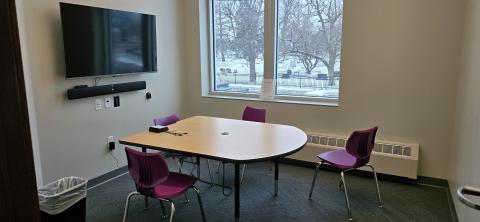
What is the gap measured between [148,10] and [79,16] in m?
1.10

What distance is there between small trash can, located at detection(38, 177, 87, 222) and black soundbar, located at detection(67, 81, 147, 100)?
39.5 inches

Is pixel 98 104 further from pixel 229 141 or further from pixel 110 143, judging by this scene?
pixel 229 141

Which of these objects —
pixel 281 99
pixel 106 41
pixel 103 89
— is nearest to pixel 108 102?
pixel 103 89

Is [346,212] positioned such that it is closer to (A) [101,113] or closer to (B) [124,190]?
(B) [124,190]

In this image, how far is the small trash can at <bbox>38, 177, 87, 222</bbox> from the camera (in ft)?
7.61

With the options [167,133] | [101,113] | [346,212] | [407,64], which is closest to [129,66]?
[101,113]

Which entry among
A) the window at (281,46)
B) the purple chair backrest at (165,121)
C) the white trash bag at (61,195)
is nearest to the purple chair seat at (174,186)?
the white trash bag at (61,195)

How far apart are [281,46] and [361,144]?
6.56 ft

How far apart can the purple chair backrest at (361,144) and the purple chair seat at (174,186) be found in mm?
1386

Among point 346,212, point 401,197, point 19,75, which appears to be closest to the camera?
point 19,75

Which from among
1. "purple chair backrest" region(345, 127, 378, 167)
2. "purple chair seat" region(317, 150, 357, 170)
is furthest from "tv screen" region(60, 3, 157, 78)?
"purple chair backrest" region(345, 127, 378, 167)

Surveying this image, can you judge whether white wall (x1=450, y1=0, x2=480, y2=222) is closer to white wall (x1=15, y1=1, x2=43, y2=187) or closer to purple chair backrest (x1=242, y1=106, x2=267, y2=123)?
purple chair backrest (x1=242, y1=106, x2=267, y2=123)

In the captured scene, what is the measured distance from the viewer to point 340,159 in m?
3.13

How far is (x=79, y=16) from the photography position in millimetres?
3158
